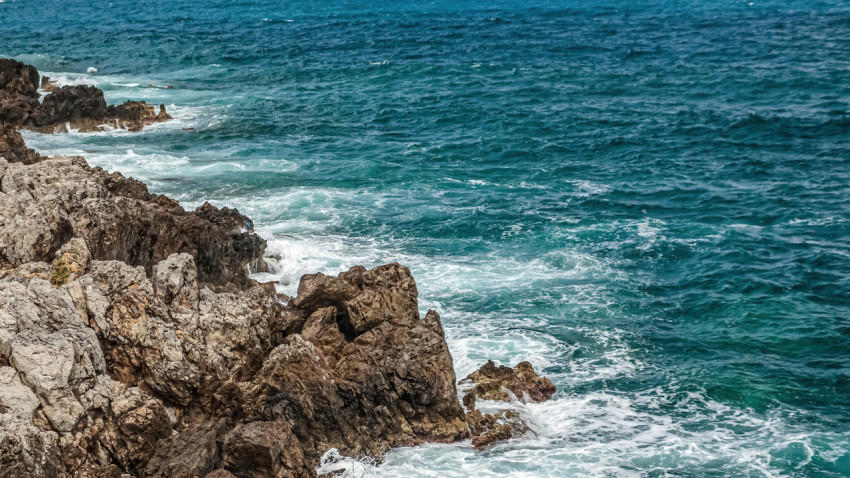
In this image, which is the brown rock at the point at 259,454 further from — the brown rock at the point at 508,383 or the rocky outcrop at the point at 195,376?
the brown rock at the point at 508,383

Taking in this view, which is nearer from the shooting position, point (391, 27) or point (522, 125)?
point (522, 125)

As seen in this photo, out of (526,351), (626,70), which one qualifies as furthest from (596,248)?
(626,70)

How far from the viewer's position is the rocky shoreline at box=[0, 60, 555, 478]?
20109 mm

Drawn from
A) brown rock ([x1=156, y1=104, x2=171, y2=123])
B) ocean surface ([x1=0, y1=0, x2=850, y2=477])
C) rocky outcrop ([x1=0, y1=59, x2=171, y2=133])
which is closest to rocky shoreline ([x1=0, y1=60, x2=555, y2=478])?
ocean surface ([x1=0, y1=0, x2=850, y2=477])

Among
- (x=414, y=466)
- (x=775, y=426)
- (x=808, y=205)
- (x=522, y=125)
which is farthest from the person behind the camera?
(x=522, y=125)

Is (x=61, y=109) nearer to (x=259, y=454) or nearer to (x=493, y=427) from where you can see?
(x=259, y=454)

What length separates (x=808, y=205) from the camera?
147 ft

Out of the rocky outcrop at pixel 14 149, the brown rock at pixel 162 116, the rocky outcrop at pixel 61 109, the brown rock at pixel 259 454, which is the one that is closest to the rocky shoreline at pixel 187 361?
the brown rock at pixel 259 454

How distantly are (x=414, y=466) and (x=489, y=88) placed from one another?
55790mm

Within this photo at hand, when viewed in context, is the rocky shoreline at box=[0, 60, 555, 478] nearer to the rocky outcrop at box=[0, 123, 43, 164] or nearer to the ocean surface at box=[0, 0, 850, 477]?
the ocean surface at box=[0, 0, 850, 477]

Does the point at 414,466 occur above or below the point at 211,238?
below

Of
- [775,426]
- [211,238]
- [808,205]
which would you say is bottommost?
[775,426]

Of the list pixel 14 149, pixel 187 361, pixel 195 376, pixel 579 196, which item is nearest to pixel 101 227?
pixel 187 361

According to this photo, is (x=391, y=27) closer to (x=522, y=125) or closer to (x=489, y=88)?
(x=489, y=88)
